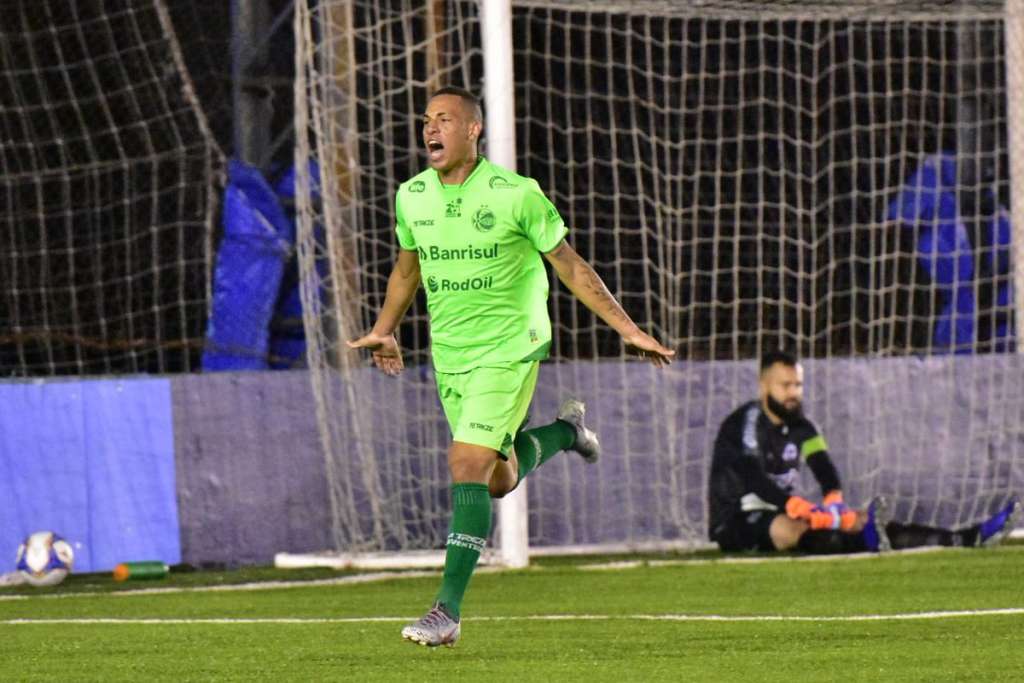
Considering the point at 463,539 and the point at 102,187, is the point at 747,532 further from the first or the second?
the point at 463,539

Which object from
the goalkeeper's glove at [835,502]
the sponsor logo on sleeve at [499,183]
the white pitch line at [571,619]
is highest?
the sponsor logo on sleeve at [499,183]

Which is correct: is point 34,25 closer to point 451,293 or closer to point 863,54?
point 863,54

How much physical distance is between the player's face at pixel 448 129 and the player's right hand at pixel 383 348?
27.7 inches

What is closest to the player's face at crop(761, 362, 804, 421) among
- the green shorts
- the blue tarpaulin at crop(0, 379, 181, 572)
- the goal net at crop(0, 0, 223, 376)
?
the blue tarpaulin at crop(0, 379, 181, 572)

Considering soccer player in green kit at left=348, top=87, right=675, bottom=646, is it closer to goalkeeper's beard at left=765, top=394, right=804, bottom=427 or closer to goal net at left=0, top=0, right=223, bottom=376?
goalkeeper's beard at left=765, top=394, right=804, bottom=427

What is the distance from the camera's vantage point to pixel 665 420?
451 inches

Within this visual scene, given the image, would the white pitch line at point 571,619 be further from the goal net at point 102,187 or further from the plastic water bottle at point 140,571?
the goal net at point 102,187

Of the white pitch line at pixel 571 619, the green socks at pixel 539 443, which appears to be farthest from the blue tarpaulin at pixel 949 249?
the green socks at pixel 539 443

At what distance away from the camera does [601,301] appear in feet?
19.9

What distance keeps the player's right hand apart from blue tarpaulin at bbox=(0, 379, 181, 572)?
4388 millimetres

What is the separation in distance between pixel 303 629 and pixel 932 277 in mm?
6075

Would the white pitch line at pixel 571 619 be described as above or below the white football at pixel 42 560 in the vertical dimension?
above

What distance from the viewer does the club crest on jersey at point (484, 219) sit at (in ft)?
20.2

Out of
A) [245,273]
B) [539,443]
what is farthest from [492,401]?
[245,273]
